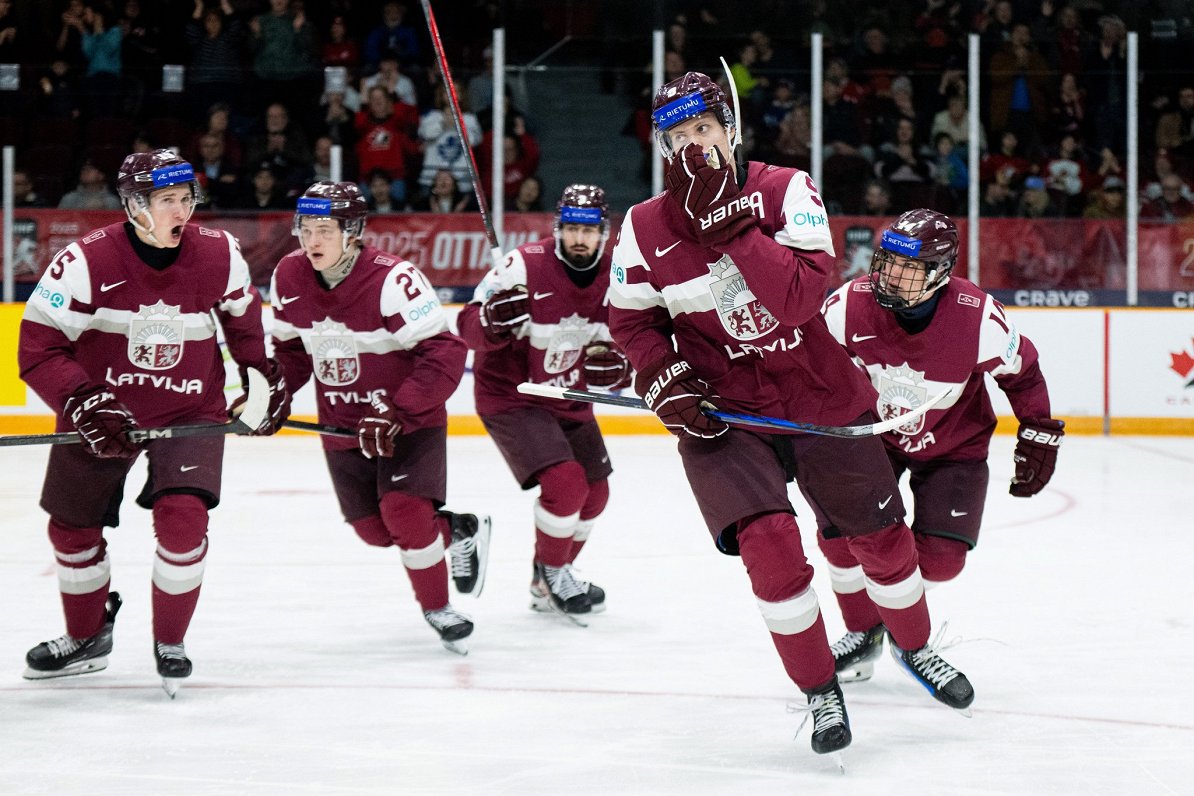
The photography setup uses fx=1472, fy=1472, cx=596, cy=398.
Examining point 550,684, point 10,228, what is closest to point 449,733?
point 550,684

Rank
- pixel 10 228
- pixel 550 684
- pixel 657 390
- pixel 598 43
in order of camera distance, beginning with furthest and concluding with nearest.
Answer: pixel 598 43
pixel 10 228
pixel 550 684
pixel 657 390

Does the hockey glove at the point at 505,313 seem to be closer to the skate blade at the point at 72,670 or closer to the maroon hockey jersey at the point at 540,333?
the maroon hockey jersey at the point at 540,333

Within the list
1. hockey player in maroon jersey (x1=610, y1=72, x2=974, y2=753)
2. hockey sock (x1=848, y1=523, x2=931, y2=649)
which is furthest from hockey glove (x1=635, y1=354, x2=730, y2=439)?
hockey sock (x1=848, y1=523, x2=931, y2=649)

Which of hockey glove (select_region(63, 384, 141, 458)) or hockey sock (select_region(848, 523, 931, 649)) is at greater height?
hockey glove (select_region(63, 384, 141, 458))

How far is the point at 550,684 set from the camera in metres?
3.43

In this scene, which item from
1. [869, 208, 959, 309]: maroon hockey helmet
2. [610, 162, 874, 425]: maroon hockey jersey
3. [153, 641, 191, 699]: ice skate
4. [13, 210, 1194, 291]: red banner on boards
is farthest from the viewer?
[13, 210, 1194, 291]: red banner on boards

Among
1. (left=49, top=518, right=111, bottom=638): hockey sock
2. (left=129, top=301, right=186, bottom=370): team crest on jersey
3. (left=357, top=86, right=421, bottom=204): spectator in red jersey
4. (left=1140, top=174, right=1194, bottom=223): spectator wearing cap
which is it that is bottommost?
(left=49, top=518, right=111, bottom=638): hockey sock

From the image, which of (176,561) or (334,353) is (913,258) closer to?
(334,353)

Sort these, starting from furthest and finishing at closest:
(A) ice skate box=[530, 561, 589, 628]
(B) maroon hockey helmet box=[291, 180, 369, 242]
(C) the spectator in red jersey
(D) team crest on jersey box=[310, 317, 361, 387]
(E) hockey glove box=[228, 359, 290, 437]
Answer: (C) the spectator in red jersey → (A) ice skate box=[530, 561, 589, 628] → (D) team crest on jersey box=[310, 317, 361, 387] → (B) maroon hockey helmet box=[291, 180, 369, 242] → (E) hockey glove box=[228, 359, 290, 437]

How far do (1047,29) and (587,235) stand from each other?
19.4 ft

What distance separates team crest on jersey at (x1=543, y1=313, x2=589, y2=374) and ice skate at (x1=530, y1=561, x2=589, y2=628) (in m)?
0.59

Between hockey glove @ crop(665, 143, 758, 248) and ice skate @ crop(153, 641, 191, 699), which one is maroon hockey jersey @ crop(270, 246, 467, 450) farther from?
hockey glove @ crop(665, 143, 758, 248)

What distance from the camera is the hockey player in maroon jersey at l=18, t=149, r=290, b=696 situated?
329 centimetres

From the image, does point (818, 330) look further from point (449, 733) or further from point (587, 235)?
point (587, 235)
